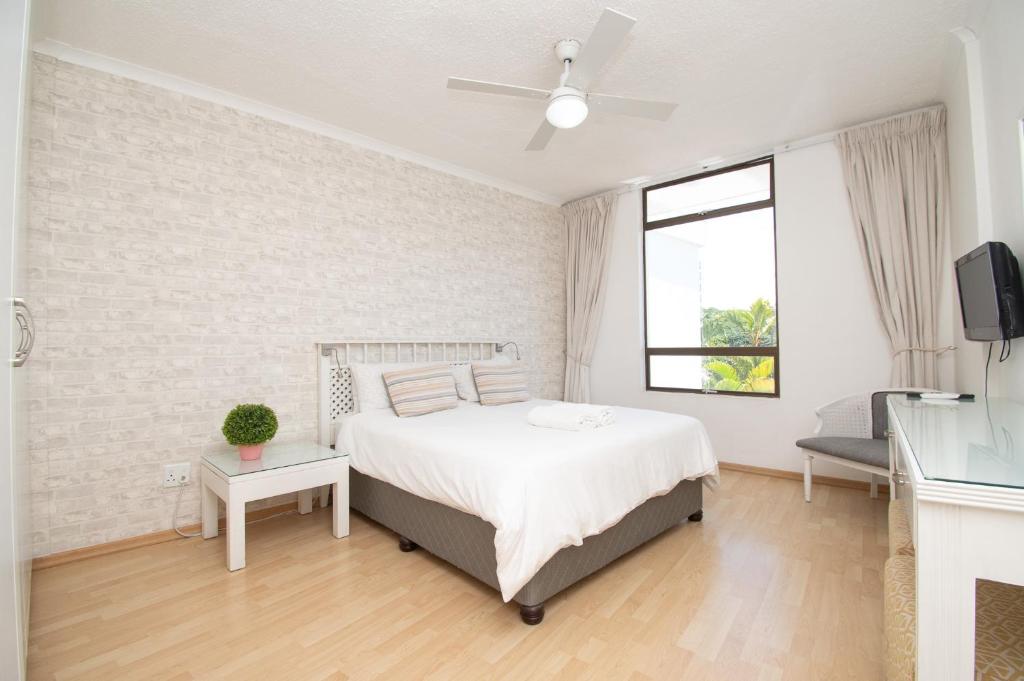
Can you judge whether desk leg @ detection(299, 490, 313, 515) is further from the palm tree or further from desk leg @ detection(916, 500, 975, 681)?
the palm tree

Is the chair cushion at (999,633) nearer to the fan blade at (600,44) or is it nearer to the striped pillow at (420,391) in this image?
the fan blade at (600,44)

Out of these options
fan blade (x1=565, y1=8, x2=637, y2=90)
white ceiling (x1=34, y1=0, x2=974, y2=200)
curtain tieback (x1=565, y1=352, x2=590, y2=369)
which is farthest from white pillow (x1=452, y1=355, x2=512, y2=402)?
fan blade (x1=565, y1=8, x2=637, y2=90)

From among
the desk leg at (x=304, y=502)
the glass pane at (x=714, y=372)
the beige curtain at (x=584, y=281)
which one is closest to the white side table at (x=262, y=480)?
the desk leg at (x=304, y=502)


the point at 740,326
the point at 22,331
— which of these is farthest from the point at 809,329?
the point at 22,331

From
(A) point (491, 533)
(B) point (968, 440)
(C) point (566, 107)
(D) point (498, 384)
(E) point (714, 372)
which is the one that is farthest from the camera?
(E) point (714, 372)

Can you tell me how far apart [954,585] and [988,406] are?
1667 mm

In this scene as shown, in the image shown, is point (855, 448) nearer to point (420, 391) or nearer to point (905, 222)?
point (905, 222)

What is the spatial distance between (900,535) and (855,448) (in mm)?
1671

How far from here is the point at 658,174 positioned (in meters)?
4.42

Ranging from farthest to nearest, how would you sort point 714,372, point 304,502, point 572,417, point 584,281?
point 584,281 < point 714,372 < point 304,502 < point 572,417

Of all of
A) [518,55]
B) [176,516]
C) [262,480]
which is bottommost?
[176,516]

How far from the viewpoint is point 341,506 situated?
271cm

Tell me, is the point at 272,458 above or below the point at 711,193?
below

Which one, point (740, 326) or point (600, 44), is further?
point (740, 326)
